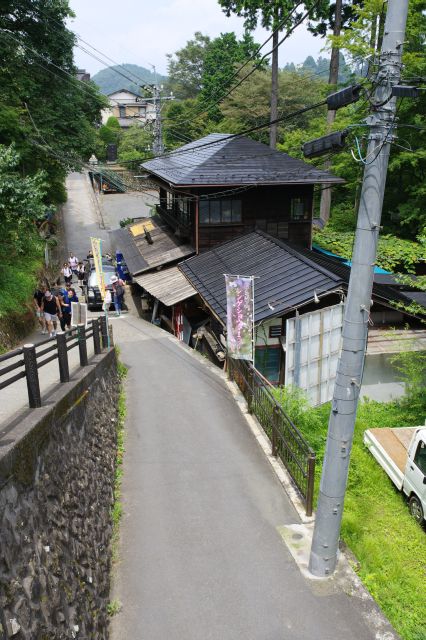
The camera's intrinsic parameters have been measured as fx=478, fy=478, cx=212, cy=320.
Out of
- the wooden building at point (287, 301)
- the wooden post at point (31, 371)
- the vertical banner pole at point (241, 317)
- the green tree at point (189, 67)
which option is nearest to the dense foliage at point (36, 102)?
the wooden building at point (287, 301)

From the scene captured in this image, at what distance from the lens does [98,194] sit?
4984 cm

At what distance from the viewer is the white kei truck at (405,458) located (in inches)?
367

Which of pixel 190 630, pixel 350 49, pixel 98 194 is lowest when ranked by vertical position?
pixel 190 630

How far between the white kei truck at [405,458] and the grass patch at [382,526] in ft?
0.79

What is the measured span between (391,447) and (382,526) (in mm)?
2478

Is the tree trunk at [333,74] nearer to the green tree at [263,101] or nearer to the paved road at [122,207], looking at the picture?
the green tree at [263,101]

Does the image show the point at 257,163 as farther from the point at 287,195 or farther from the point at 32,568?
the point at 32,568

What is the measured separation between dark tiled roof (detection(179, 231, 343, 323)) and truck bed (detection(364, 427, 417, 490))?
12.3 ft

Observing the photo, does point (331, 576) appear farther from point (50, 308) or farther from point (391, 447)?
point (50, 308)

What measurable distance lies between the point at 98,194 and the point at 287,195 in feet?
115

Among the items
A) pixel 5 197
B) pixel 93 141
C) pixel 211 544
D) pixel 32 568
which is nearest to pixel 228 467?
pixel 211 544

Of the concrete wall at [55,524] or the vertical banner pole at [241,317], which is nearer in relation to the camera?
the concrete wall at [55,524]

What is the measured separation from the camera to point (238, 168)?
18.7 m

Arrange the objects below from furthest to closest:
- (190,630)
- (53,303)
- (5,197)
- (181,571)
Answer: (53,303), (5,197), (181,571), (190,630)
